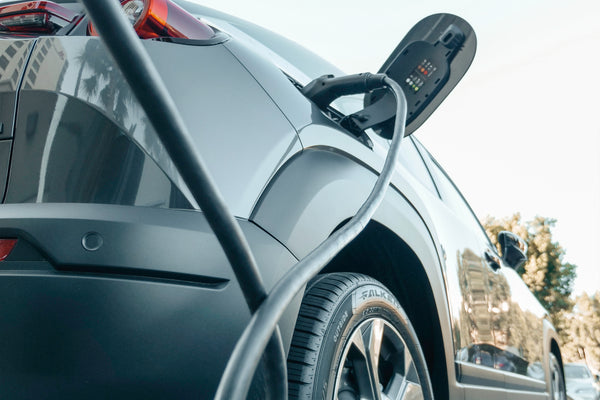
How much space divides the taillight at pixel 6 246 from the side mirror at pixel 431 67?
104 centimetres

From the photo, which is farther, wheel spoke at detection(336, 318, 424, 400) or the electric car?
wheel spoke at detection(336, 318, 424, 400)

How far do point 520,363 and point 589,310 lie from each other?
1976 inches

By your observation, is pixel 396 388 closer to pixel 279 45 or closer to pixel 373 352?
pixel 373 352

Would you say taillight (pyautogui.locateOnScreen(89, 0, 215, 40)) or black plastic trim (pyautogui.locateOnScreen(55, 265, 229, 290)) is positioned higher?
taillight (pyautogui.locateOnScreen(89, 0, 215, 40))

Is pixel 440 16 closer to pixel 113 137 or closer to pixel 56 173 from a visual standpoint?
pixel 113 137

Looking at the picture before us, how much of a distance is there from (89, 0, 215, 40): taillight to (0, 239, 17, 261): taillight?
0.50 meters

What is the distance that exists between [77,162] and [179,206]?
22cm

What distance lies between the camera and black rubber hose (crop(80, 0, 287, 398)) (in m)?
0.67

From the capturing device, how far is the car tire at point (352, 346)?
1.38 meters

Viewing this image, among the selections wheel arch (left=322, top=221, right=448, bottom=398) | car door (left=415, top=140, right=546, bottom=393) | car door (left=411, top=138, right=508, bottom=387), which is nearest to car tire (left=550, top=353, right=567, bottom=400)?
car door (left=415, top=140, right=546, bottom=393)

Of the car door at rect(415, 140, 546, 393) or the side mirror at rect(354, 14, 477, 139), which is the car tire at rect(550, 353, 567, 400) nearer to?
the car door at rect(415, 140, 546, 393)

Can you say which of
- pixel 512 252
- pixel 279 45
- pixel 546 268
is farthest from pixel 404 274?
pixel 546 268

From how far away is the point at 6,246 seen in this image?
3.78 ft

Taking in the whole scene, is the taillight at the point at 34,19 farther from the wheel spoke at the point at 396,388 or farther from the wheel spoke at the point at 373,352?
the wheel spoke at the point at 396,388
